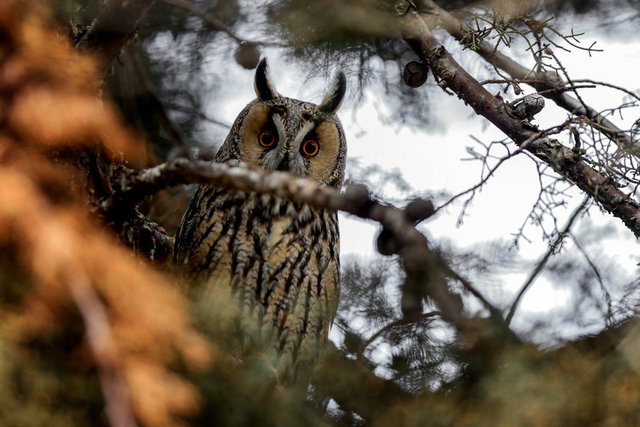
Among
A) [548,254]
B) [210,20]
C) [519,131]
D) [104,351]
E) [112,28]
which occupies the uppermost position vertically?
[210,20]

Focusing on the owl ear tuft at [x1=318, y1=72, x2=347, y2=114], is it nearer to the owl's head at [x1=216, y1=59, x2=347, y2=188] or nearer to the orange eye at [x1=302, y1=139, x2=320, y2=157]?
the owl's head at [x1=216, y1=59, x2=347, y2=188]

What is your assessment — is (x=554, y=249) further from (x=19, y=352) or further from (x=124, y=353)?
(x=19, y=352)

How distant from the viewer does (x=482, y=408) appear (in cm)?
111

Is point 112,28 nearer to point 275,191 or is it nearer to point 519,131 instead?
point 275,191

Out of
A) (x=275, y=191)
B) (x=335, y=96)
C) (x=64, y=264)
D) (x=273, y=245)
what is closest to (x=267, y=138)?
(x=335, y=96)

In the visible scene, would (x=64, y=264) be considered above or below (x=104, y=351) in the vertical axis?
above

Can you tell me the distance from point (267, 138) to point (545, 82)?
3.64ft

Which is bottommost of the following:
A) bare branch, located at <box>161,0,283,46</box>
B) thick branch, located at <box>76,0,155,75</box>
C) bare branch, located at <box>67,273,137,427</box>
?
bare branch, located at <box>67,273,137,427</box>

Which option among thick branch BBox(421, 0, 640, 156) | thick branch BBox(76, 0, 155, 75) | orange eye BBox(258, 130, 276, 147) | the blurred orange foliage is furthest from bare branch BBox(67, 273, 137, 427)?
orange eye BBox(258, 130, 276, 147)

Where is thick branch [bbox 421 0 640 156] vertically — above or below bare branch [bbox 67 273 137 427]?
above

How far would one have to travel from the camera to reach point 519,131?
1.97 metres

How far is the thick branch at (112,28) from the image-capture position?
1373mm

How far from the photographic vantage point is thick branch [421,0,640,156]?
171 centimetres

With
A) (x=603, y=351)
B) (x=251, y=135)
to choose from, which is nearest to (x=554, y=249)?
(x=603, y=351)
